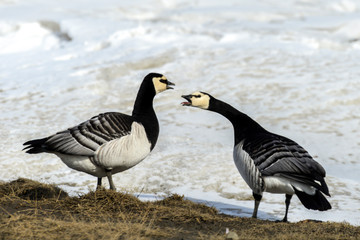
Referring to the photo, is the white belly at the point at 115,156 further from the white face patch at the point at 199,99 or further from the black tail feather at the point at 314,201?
the black tail feather at the point at 314,201

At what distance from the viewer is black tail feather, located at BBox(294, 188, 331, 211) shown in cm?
721

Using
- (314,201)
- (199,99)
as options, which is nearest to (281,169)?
(314,201)

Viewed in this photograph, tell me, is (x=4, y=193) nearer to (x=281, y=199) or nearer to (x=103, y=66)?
(x=281, y=199)

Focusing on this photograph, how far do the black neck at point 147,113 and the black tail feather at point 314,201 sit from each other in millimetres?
2391

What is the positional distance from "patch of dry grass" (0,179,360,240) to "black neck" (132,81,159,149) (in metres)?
1.07

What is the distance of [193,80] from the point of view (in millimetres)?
18219

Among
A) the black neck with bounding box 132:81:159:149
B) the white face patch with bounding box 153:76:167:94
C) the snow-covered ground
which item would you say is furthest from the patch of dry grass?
the white face patch with bounding box 153:76:167:94

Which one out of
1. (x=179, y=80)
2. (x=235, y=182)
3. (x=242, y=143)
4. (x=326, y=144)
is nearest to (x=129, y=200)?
(x=242, y=143)

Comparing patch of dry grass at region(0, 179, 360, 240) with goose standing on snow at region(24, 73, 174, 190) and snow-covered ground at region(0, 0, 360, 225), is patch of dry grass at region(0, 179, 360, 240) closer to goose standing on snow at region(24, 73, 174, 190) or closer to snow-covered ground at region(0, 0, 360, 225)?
goose standing on snow at region(24, 73, 174, 190)

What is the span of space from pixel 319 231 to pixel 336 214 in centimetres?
250

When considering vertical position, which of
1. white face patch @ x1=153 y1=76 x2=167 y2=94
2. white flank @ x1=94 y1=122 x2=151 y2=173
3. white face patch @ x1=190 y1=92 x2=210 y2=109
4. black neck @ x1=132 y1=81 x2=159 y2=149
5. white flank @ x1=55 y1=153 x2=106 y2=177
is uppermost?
white face patch @ x1=153 y1=76 x2=167 y2=94

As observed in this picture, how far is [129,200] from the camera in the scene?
7555 millimetres

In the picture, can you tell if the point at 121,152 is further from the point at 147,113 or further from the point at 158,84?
the point at 158,84

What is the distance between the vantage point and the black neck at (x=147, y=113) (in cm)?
836
